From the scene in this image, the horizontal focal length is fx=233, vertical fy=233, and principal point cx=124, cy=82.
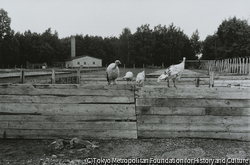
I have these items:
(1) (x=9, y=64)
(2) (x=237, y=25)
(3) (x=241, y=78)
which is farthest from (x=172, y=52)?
(3) (x=241, y=78)

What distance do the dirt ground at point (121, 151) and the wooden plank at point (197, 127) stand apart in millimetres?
227

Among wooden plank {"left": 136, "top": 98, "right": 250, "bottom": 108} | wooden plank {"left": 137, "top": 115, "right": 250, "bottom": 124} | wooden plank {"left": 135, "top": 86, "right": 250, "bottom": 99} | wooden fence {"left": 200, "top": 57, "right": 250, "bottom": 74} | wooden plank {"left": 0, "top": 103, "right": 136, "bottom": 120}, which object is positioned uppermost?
wooden fence {"left": 200, "top": 57, "right": 250, "bottom": 74}

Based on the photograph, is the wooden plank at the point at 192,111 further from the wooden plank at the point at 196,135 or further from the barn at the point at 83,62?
the barn at the point at 83,62

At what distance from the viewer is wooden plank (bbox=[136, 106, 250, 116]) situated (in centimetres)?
489

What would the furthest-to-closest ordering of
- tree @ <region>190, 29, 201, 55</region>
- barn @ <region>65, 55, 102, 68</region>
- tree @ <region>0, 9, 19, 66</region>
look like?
tree @ <region>190, 29, 201, 55</region>
barn @ <region>65, 55, 102, 68</region>
tree @ <region>0, 9, 19, 66</region>

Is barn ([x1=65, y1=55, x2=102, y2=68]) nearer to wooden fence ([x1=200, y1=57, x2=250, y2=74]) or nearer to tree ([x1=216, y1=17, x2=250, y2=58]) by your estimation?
wooden fence ([x1=200, y1=57, x2=250, y2=74])

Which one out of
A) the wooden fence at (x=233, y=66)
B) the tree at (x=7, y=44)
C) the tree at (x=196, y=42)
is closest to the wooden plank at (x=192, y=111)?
the wooden fence at (x=233, y=66)

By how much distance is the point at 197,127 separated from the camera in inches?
196

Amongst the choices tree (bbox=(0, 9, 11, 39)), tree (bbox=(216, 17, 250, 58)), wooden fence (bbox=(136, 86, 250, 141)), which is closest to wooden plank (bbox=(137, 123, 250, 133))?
wooden fence (bbox=(136, 86, 250, 141))

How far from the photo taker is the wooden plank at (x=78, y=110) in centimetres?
504

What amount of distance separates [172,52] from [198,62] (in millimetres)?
7497

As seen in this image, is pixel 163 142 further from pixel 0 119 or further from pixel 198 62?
pixel 198 62

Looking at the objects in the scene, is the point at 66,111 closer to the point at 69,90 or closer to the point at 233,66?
the point at 69,90

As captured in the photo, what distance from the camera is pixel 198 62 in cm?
6316
